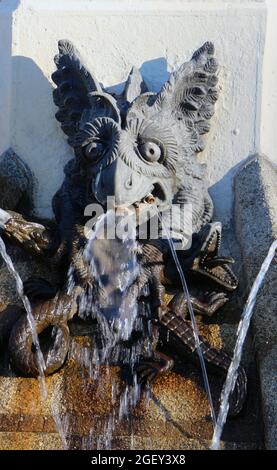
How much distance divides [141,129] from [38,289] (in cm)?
99

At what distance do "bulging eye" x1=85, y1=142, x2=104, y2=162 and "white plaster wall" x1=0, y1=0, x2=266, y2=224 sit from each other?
635mm

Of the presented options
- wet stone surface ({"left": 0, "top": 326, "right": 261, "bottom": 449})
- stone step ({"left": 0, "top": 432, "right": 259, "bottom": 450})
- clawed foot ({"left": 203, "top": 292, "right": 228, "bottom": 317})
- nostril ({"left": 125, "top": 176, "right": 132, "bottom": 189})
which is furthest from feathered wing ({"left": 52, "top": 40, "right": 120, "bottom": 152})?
stone step ({"left": 0, "top": 432, "right": 259, "bottom": 450})

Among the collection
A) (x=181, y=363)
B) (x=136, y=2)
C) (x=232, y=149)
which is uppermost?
(x=136, y=2)

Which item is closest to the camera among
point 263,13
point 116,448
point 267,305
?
point 116,448

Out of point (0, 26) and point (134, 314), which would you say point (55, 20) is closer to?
point (0, 26)

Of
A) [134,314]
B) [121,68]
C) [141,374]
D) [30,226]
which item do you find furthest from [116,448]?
[121,68]

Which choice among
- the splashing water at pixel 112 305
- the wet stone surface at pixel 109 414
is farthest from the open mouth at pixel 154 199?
the wet stone surface at pixel 109 414

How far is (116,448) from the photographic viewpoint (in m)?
4.78

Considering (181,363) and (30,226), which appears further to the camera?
(30,226)

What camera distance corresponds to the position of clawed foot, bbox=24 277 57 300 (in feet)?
17.8

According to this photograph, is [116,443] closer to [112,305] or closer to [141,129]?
[112,305]

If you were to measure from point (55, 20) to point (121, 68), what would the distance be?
20.5 inches

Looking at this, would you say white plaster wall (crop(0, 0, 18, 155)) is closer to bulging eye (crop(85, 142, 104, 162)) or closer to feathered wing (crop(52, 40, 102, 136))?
feathered wing (crop(52, 40, 102, 136))

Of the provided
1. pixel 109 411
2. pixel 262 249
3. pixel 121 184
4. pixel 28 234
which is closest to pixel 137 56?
pixel 121 184
